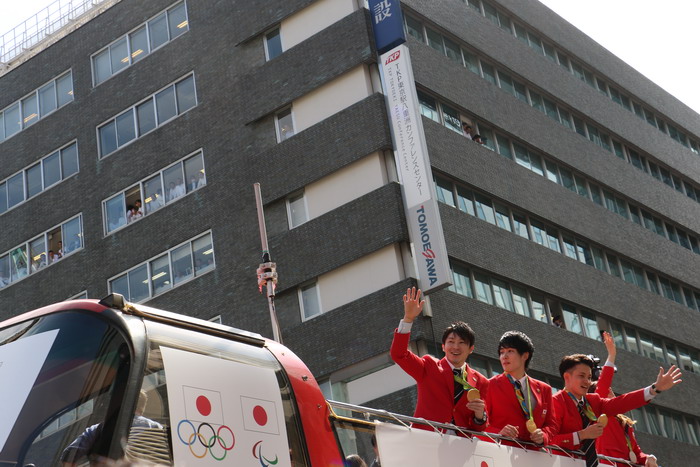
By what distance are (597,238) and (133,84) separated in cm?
1599

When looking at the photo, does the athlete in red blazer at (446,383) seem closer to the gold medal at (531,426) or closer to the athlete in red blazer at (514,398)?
the athlete in red blazer at (514,398)

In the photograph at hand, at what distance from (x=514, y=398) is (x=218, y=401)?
3.78m

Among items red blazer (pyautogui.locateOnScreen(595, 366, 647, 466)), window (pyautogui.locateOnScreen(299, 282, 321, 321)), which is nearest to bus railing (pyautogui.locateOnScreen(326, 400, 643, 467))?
red blazer (pyautogui.locateOnScreen(595, 366, 647, 466))

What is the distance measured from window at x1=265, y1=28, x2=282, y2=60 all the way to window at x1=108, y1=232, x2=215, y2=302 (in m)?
5.49

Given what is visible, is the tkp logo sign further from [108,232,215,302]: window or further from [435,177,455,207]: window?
[108,232,215,302]: window

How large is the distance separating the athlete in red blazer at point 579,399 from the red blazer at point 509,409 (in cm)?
27

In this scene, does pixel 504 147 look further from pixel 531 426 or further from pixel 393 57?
pixel 531 426

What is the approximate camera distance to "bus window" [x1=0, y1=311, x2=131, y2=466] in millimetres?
6012

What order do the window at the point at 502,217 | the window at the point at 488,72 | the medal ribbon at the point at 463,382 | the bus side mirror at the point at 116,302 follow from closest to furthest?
the bus side mirror at the point at 116,302
the medal ribbon at the point at 463,382
the window at the point at 502,217
the window at the point at 488,72

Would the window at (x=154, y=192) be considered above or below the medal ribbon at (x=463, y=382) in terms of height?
above

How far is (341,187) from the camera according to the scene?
28.3 metres

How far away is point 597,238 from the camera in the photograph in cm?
3578

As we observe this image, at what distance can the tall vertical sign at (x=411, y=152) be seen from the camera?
85.3ft

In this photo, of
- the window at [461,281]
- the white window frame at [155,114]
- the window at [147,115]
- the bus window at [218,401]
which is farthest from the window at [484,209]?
the bus window at [218,401]
